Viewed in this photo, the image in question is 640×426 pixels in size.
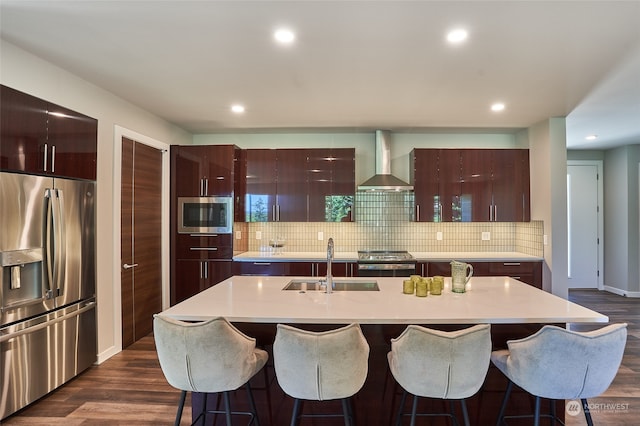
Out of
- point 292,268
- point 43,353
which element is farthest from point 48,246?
point 292,268

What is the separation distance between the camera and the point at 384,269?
424 centimetres

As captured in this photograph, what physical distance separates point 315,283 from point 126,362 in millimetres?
2033

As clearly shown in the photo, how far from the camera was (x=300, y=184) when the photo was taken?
184 inches

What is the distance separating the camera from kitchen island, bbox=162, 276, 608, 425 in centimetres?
187

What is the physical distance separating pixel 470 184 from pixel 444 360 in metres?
3.44

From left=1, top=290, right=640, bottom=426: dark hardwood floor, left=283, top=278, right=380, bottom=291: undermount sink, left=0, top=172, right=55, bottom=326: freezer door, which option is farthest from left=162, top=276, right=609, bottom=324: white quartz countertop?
left=0, top=172, right=55, bottom=326: freezer door

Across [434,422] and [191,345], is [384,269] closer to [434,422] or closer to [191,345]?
[434,422]

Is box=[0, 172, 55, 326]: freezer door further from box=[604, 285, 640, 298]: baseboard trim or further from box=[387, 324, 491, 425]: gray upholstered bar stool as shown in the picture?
box=[604, 285, 640, 298]: baseboard trim

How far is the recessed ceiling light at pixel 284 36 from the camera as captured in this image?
225 cm

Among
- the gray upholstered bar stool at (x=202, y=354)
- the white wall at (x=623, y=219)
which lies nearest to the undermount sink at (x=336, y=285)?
the gray upholstered bar stool at (x=202, y=354)

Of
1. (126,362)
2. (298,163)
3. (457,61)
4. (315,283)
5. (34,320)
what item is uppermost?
(457,61)

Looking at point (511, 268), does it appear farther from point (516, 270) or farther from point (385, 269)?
point (385, 269)

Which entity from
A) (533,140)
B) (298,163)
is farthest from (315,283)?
(533,140)

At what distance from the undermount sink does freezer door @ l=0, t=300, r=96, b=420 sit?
5.96 ft
